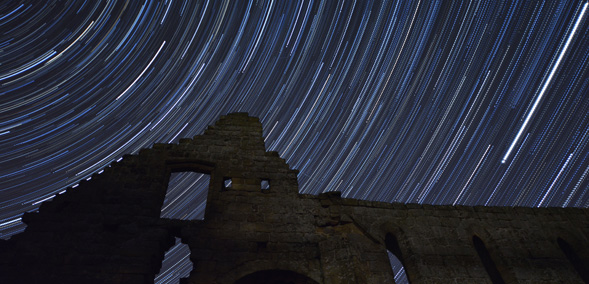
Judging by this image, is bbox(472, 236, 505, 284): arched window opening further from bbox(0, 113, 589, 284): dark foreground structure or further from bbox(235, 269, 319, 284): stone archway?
bbox(235, 269, 319, 284): stone archway

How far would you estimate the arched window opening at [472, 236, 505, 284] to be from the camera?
8.13 m

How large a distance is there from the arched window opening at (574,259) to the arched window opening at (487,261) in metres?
2.28

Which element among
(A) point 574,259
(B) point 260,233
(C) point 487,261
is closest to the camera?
(B) point 260,233

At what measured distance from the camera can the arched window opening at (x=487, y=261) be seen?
8133 mm

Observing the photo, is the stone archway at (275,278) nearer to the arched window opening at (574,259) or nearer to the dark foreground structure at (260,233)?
the dark foreground structure at (260,233)

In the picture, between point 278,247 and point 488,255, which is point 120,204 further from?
point 488,255

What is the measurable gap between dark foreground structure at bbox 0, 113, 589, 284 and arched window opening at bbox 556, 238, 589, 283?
0.03 m

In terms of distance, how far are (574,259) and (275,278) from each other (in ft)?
26.9

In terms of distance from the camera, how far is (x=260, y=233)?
7645mm

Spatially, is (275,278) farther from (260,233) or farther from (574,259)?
(574,259)

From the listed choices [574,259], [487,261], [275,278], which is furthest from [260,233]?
[574,259]

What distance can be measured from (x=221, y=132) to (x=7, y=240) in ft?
17.7

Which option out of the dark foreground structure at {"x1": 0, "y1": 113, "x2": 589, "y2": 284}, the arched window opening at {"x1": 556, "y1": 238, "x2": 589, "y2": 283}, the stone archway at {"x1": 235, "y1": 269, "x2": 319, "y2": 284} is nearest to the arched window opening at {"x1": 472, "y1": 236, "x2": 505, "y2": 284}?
the dark foreground structure at {"x1": 0, "y1": 113, "x2": 589, "y2": 284}

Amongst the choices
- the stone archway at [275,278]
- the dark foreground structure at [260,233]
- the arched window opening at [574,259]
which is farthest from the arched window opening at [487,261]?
the stone archway at [275,278]
